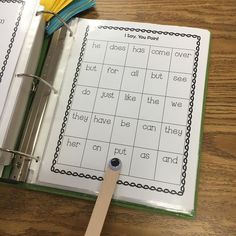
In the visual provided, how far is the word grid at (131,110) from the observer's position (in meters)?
0.54

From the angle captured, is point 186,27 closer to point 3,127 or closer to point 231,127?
point 231,127

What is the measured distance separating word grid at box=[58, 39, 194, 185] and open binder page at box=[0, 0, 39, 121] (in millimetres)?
107

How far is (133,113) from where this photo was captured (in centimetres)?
57

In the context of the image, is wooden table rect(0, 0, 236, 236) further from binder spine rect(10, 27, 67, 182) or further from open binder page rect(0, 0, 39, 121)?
open binder page rect(0, 0, 39, 121)

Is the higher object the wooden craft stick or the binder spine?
the binder spine

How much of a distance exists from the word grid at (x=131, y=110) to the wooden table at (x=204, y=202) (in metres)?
0.04

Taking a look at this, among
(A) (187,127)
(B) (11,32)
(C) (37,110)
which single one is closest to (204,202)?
(A) (187,127)

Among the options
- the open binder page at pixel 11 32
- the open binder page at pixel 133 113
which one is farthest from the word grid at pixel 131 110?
the open binder page at pixel 11 32

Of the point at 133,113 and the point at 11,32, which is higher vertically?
the point at 11,32

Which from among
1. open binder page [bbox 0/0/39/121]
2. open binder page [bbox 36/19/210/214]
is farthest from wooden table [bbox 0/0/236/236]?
open binder page [bbox 0/0/39/121]

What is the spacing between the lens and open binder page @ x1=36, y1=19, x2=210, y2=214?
21.0 inches

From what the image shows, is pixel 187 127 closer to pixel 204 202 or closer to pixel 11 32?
pixel 204 202

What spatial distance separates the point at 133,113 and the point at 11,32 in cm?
24

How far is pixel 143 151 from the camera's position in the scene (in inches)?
21.5
